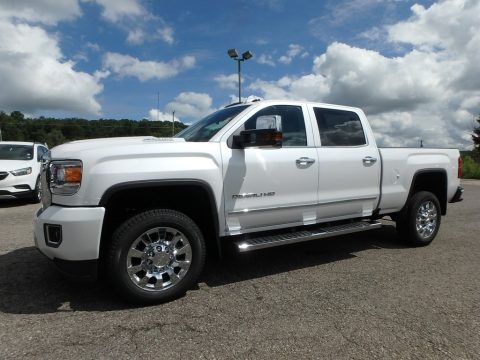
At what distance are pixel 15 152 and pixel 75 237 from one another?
8.43 meters

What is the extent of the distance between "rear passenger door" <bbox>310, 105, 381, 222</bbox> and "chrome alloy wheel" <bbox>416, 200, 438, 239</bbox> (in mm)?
972

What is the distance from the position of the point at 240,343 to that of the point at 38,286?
228 cm

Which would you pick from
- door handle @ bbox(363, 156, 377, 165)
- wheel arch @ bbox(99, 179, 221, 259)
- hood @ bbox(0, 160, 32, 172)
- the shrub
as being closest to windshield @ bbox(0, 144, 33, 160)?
hood @ bbox(0, 160, 32, 172)

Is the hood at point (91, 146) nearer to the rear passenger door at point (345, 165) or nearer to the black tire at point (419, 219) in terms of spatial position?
the rear passenger door at point (345, 165)

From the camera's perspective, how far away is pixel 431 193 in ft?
19.4

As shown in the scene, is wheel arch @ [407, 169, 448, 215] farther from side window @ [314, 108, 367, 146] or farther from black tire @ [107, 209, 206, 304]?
black tire @ [107, 209, 206, 304]

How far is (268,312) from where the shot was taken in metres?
3.38

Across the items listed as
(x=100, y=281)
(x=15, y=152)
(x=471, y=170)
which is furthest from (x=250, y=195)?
(x=471, y=170)

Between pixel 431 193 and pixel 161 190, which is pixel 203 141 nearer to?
pixel 161 190

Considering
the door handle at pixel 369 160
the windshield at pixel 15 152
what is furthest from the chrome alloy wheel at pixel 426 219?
the windshield at pixel 15 152

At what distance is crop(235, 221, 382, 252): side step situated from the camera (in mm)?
3941

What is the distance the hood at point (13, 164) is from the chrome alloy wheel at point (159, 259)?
7.44 meters

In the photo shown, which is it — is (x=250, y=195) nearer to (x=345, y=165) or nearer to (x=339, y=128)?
(x=345, y=165)

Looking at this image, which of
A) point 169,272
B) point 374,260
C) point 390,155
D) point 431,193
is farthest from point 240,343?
point 431,193
